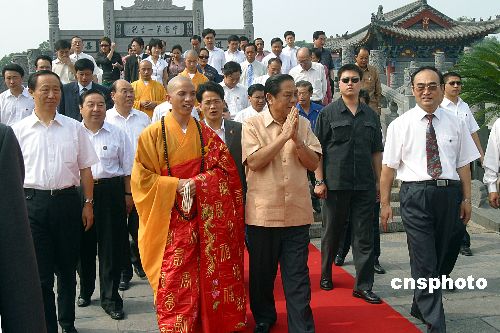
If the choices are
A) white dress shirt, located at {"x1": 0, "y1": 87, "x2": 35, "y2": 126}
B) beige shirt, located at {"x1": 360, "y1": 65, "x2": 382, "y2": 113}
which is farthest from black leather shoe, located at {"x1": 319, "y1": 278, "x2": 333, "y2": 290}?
white dress shirt, located at {"x1": 0, "y1": 87, "x2": 35, "y2": 126}

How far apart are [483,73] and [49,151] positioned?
6.10 m

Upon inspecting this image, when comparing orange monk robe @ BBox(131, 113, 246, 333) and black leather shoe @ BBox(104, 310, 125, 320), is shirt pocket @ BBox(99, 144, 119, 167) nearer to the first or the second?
orange monk robe @ BBox(131, 113, 246, 333)

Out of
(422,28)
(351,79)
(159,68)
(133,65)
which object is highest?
(422,28)

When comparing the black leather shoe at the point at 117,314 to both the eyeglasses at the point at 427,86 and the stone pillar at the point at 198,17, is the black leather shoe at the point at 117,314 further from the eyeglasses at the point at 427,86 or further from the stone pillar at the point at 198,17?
the stone pillar at the point at 198,17

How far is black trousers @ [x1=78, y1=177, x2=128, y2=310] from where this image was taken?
4.61 metres

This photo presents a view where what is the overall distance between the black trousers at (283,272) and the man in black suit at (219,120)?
0.66m

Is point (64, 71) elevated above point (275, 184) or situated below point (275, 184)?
above

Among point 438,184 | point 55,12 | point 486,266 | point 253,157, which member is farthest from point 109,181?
point 55,12

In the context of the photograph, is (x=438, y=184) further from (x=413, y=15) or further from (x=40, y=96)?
(x=413, y=15)

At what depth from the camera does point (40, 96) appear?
398 centimetres

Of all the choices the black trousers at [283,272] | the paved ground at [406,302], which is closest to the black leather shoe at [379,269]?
the paved ground at [406,302]

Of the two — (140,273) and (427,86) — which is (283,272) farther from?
(140,273)

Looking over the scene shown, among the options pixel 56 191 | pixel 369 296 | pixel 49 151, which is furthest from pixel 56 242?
pixel 369 296

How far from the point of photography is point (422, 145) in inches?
163
